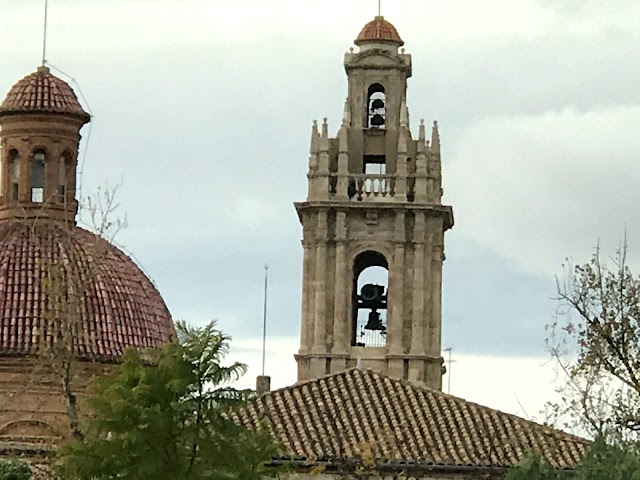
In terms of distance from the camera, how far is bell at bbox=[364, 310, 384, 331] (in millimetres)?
119250

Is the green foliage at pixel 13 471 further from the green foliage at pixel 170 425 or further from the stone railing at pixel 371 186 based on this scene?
the stone railing at pixel 371 186

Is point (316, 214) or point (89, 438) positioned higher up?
point (316, 214)

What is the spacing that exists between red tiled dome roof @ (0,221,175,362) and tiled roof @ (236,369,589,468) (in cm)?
474

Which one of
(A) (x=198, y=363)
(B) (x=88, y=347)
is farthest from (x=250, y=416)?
(A) (x=198, y=363)

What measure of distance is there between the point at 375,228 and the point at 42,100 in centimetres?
2031

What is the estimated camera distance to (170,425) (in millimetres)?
70062

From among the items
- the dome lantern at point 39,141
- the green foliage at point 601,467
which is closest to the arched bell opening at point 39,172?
the dome lantern at point 39,141

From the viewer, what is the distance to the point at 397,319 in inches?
4656

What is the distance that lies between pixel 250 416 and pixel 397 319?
30856 millimetres

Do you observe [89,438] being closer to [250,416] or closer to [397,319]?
[250,416]

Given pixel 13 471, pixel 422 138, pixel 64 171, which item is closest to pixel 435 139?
pixel 422 138

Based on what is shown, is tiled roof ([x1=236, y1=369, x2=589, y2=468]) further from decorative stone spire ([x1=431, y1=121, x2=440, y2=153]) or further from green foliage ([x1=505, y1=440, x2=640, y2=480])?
decorative stone spire ([x1=431, y1=121, x2=440, y2=153])

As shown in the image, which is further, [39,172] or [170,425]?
[39,172]

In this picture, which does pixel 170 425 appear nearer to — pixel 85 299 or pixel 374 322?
pixel 85 299
